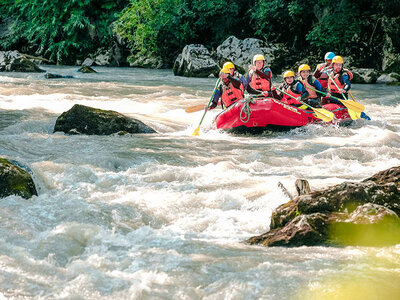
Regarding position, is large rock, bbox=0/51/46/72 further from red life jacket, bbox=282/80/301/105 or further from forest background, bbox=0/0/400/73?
red life jacket, bbox=282/80/301/105

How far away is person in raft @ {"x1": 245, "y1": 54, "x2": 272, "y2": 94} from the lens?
819 cm

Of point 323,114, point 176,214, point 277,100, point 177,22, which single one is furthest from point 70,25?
point 176,214

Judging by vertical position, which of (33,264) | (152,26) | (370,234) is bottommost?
(33,264)

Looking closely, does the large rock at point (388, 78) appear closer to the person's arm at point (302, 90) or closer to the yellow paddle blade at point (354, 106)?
the yellow paddle blade at point (354, 106)

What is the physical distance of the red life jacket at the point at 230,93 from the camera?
26.2 feet

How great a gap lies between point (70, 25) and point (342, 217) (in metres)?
19.3

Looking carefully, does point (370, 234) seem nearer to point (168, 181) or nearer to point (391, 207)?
point (391, 207)

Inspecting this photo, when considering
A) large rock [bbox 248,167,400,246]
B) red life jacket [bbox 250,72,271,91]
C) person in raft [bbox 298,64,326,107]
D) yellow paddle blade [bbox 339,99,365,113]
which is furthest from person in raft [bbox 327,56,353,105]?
large rock [bbox 248,167,400,246]

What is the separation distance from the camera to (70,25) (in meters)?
21.1

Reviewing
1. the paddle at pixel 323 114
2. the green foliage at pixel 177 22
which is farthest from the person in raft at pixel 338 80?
the green foliage at pixel 177 22

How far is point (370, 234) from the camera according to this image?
11.2ft

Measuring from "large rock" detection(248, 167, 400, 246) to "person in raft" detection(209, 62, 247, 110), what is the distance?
4223 millimetres

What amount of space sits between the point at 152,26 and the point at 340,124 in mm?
12448

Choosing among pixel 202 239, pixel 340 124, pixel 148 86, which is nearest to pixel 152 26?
pixel 148 86
